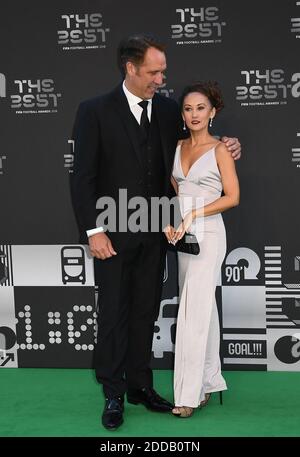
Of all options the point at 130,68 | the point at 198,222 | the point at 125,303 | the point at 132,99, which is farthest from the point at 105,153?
the point at 125,303

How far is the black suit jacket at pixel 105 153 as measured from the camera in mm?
2443

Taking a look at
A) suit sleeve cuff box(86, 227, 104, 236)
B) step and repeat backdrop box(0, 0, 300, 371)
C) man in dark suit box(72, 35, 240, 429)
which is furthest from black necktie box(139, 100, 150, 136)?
step and repeat backdrop box(0, 0, 300, 371)

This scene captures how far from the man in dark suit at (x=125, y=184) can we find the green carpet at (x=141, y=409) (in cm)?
12

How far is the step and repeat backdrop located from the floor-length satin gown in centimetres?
58

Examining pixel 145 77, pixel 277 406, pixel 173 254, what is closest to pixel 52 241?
pixel 173 254

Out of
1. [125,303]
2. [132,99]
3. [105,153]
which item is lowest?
[125,303]

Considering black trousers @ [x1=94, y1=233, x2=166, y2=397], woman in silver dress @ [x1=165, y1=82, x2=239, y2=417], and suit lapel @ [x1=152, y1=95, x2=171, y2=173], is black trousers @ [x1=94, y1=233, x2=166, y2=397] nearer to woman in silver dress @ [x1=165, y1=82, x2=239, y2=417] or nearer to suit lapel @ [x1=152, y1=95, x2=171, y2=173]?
woman in silver dress @ [x1=165, y1=82, x2=239, y2=417]

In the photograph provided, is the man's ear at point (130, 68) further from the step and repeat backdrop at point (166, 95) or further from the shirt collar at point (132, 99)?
the step and repeat backdrop at point (166, 95)

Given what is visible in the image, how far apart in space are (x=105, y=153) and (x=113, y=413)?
3.61 feet

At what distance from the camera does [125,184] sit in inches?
98.0

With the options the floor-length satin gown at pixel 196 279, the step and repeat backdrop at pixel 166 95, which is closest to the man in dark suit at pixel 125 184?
the floor-length satin gown at pixel 196 279

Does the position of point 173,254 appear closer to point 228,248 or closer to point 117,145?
point 228,248

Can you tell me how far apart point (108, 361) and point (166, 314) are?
0.70 meters

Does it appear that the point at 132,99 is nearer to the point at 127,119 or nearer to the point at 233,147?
the point at 127,119
